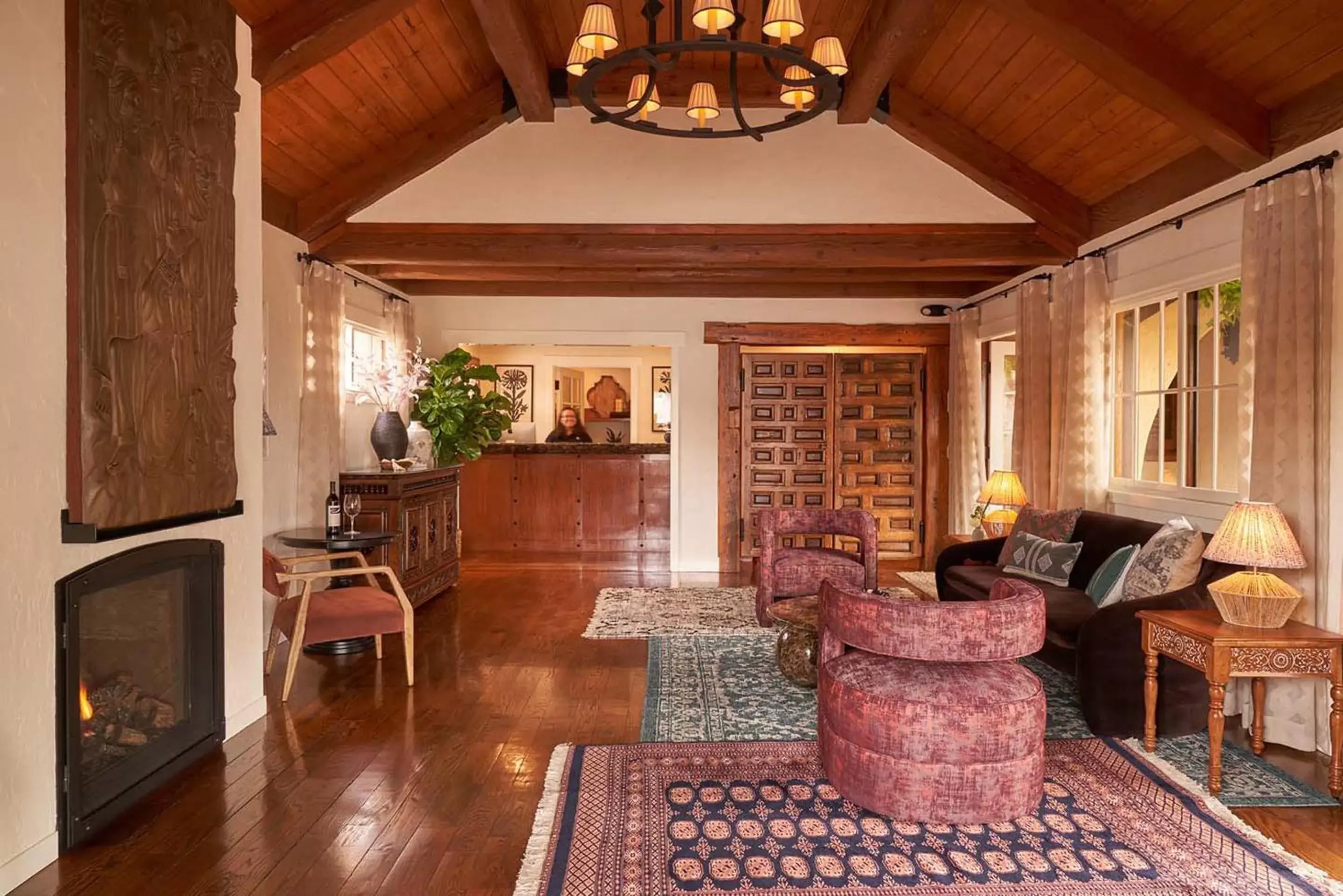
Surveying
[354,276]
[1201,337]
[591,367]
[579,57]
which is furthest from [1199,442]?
[591,367]

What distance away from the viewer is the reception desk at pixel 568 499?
8.01 m

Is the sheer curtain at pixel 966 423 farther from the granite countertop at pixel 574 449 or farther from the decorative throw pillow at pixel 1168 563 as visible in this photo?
the decorative throw pillow at pixel 1168 563

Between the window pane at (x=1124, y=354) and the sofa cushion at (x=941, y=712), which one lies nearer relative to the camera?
the sofa cushion at (x=941, y=712)

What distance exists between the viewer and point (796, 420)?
7.54 metres

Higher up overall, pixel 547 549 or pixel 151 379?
pixel 151 379

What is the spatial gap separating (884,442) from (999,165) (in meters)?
2.99

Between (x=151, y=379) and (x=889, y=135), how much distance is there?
4.67 metres

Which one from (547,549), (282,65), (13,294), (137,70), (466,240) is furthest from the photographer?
(547,549)

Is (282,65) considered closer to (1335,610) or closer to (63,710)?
(63,710)

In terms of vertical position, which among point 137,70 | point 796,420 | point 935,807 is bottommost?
point 935,807

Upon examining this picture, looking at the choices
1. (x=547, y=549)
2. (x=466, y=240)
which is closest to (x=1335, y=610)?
(x=466, y=240)

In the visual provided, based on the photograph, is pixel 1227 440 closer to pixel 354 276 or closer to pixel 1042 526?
pixel 1042 526

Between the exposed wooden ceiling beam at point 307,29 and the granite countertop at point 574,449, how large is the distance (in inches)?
183

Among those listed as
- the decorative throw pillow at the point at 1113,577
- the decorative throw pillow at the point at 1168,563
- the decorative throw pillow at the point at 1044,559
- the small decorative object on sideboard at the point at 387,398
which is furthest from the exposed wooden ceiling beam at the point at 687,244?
the decorative throw pillow at the point at 1168,563
